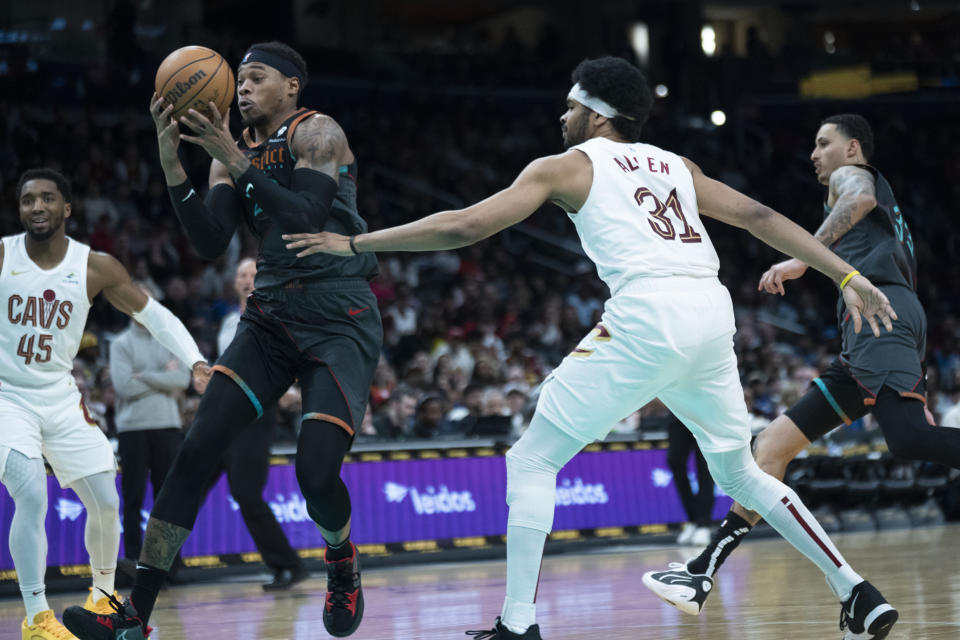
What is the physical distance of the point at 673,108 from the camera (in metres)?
26.2

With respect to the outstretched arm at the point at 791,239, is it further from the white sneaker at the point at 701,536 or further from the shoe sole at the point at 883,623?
the white sneaker at the point at 701,536

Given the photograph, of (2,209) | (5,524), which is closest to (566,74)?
(2,209)

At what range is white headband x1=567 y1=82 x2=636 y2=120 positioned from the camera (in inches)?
197

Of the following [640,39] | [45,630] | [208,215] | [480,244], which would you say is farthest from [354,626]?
[640,39]

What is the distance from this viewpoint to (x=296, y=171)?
515 cm

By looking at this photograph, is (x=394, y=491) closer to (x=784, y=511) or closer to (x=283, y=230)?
(x=283, y=230)

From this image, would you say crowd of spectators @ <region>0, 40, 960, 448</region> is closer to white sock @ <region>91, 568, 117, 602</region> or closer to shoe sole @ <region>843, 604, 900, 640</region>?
white sock @ <region>91, 568, 117, 602</region>

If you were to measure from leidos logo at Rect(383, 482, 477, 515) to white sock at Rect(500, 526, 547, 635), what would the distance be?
6.64m

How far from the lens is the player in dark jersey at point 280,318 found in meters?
4.96

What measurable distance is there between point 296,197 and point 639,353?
148cm

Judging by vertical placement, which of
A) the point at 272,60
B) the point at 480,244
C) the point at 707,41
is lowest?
the point at 272,60

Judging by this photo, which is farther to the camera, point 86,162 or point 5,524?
point 86,162

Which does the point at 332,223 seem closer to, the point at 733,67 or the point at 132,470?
the point at 132,470

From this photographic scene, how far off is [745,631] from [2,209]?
12.1 meters
